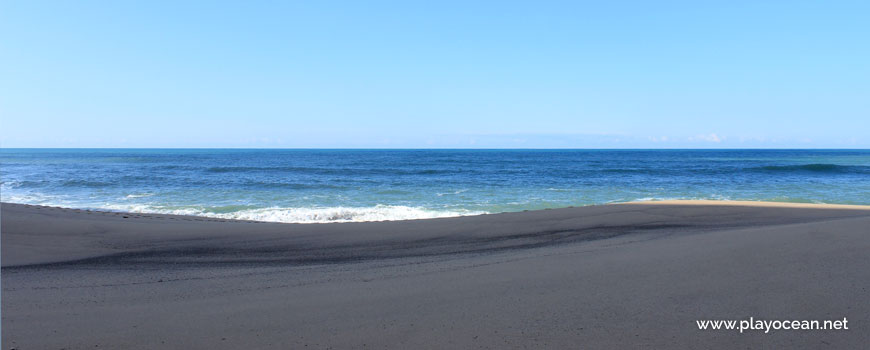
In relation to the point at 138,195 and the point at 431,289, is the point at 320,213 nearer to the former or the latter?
the point at 431,289

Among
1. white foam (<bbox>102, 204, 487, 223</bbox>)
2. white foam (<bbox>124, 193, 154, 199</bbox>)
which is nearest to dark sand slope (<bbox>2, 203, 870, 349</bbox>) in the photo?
A: white foam (<bbox>102, 204, 487, 223</bbox>)

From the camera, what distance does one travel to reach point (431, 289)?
13.7 ft

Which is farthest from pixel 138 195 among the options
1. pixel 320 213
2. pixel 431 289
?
pixel 431 289

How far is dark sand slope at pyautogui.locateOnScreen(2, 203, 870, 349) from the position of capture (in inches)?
121

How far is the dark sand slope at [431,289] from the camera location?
3078 mm

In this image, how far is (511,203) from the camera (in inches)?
667

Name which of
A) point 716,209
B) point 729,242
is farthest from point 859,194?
point 729,242

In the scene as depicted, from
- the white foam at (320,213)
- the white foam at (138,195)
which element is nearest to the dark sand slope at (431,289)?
the white foam at (320,213)

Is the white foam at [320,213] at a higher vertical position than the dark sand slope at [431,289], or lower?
lower

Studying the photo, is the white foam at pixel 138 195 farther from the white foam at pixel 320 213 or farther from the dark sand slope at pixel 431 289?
the dark sand slope at pixel 431 289

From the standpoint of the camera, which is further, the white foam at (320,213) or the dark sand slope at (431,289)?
the white foam at (320,213)

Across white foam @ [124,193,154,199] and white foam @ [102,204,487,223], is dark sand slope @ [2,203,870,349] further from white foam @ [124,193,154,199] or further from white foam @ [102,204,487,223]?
white foam @ [124,193,154,199]

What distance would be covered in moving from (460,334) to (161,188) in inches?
947

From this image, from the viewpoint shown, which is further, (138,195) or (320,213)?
(138,195)
